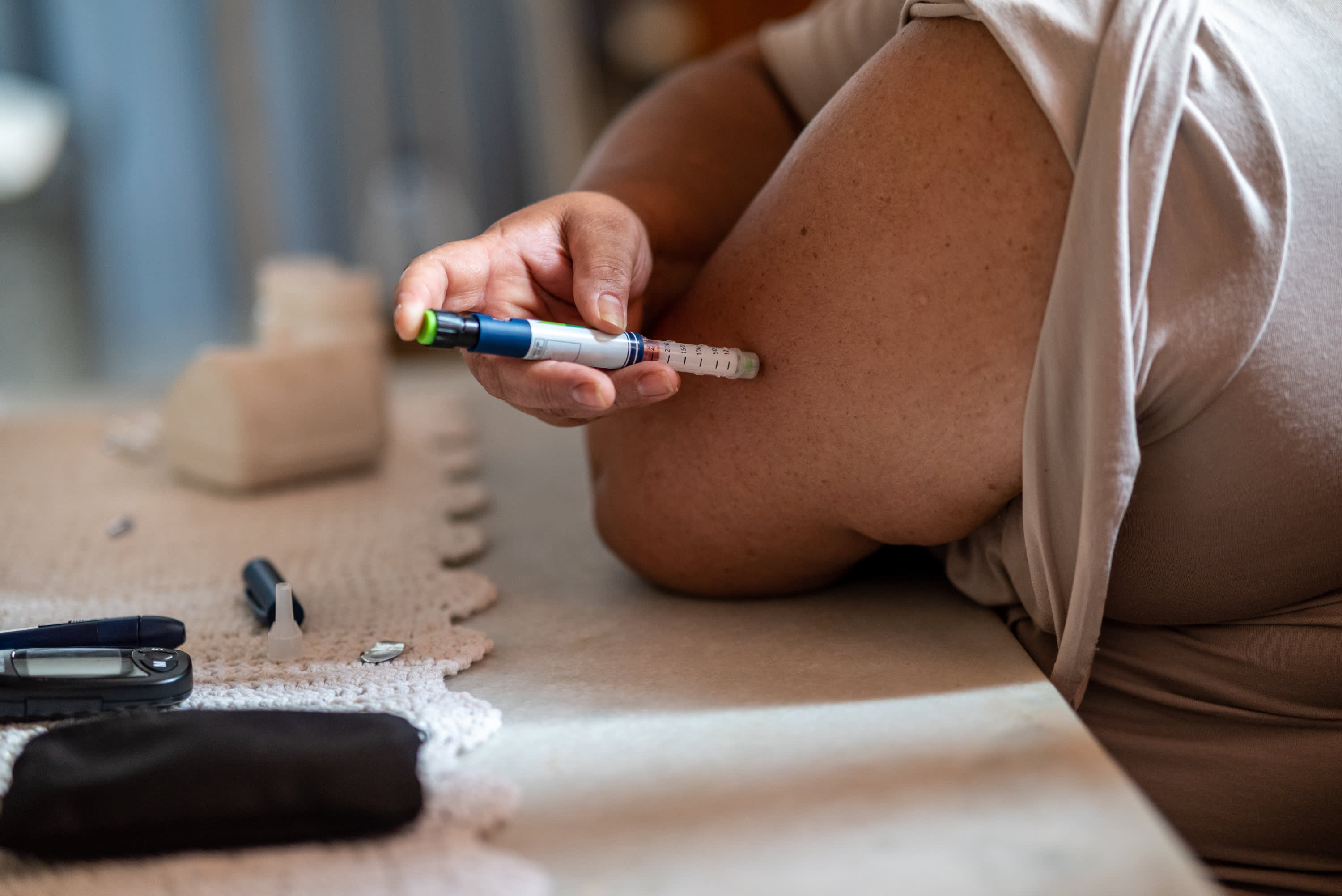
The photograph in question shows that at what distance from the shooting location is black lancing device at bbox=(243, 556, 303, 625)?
678mm

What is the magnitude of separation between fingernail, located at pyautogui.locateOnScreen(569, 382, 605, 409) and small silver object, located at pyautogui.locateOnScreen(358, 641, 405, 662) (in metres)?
0.19

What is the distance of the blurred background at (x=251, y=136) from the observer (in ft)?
8.61

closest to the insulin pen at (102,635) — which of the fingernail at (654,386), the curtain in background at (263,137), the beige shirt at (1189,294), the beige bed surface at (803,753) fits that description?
the beige bed surface at (803,753)

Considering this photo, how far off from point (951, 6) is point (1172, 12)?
4.3 inches

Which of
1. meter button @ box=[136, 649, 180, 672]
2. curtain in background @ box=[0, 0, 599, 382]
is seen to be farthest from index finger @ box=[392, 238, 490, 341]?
curtain in background @ box=[0, 0, 599, 382]

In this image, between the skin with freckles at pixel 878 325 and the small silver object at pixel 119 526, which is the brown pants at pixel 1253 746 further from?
the small silver object at pixel 119 526

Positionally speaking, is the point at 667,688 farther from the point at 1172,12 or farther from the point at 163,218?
the point at 163,218

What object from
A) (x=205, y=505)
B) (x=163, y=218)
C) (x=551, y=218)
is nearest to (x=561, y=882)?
(x=551, y=218)

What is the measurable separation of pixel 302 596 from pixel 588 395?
0.30m

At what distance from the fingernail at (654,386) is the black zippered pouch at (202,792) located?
240 millimetres

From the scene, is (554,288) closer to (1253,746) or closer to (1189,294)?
(1189,294)

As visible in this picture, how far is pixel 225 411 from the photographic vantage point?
3.23ft

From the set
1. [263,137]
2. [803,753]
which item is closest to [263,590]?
[803,753]

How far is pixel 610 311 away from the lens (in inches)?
23.5
